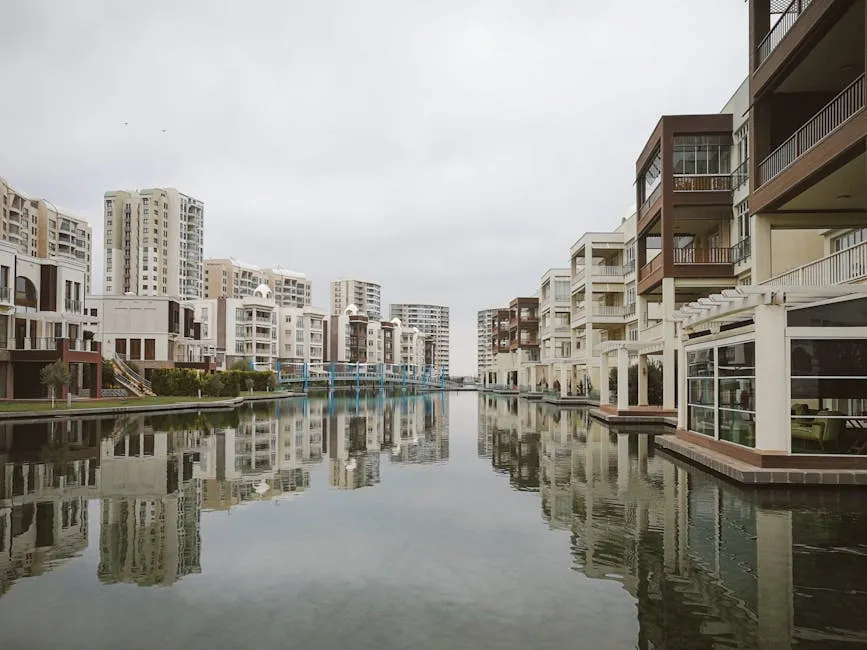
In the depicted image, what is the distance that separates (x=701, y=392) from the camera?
67.6ft

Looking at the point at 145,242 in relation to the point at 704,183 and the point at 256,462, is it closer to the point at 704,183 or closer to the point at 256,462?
the point at 704,183

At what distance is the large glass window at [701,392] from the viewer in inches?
764

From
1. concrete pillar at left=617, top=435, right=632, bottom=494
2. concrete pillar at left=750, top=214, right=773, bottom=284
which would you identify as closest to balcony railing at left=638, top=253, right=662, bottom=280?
concrete pillar at left=617, top=435, right=632, bottom=494

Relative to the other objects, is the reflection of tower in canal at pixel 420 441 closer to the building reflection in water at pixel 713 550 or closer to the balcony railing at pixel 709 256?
the building reflection in water at pixel 713 550

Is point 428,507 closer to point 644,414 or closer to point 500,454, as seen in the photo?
point 500,454

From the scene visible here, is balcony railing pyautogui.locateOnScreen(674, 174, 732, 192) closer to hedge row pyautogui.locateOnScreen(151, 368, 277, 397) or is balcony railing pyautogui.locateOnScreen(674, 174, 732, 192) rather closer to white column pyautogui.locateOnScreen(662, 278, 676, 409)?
white column pyautogui.locateOnScreen(662, 278, 676, 409)

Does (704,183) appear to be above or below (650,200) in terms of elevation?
above

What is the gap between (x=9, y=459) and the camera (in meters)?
18.4

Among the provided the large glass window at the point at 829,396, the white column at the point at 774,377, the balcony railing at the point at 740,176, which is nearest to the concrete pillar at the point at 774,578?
the white column at the point at 774,377

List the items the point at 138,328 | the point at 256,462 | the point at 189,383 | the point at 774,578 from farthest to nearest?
the point at 138,328 → the point at 189,383 → the point at 256,462 → the point at 774,578

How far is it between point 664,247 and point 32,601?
92.8ft

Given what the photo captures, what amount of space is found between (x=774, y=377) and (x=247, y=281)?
455 ft

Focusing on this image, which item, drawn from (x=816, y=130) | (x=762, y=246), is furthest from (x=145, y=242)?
(x=816, y=130)

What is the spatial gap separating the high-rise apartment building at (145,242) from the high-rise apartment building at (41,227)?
17.9 ft
